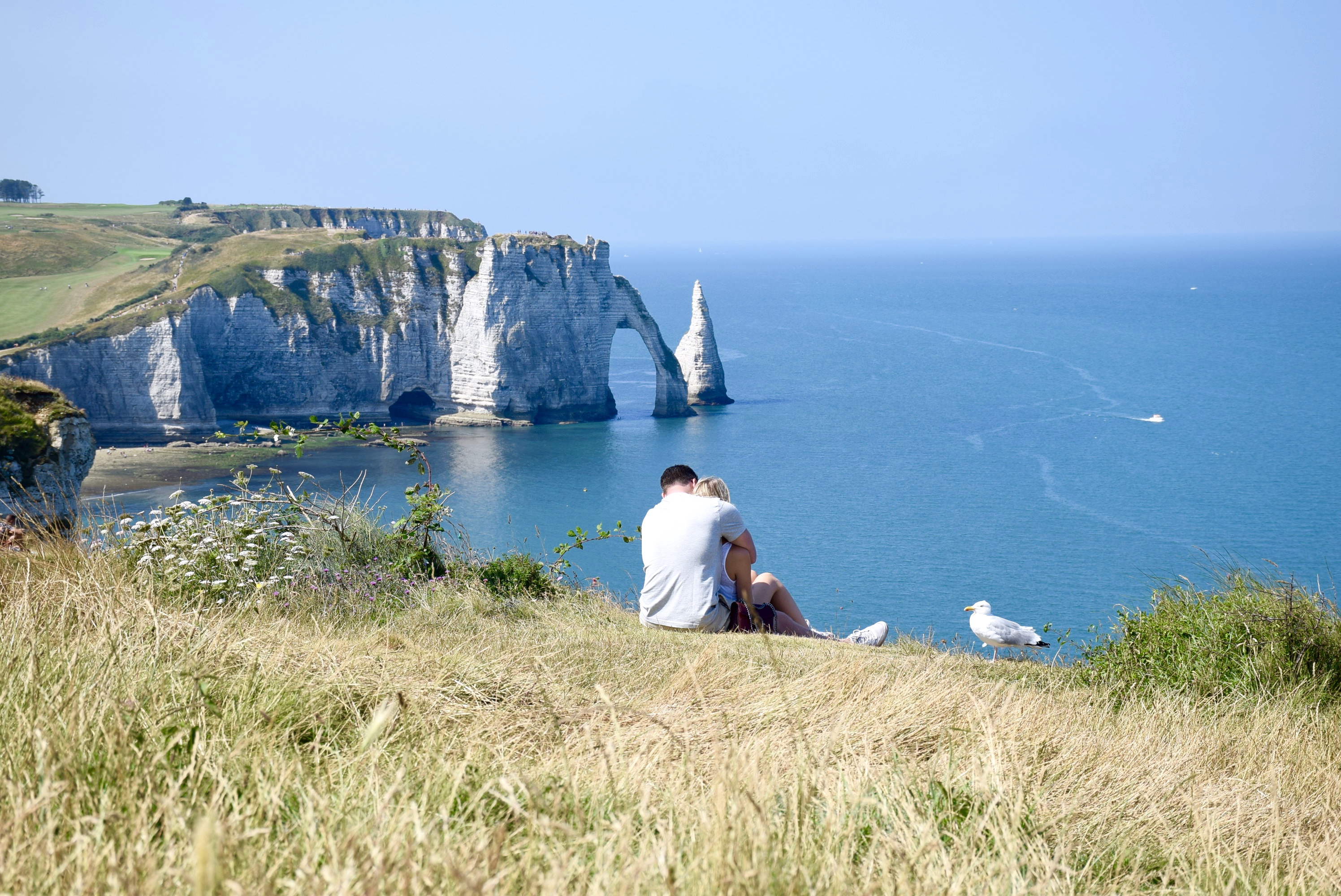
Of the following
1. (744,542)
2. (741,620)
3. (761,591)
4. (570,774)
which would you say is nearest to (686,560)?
(744,542)

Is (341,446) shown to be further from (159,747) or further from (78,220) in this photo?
(159,747)

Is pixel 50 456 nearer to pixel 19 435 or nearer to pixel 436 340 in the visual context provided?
pixel 19 435

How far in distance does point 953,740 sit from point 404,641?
2.24 meters

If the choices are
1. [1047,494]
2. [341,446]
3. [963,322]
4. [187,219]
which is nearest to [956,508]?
[1047,494]

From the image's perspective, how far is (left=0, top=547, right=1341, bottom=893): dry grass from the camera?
6.00ft

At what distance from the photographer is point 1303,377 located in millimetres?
71938

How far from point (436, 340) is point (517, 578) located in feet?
188

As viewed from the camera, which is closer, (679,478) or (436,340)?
(679,478)

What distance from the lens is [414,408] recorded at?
64000 millimetres

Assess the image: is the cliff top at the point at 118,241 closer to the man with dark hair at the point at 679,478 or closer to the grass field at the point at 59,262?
the grass field at the point at 59,262

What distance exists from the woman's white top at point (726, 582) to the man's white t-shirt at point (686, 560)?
205 mm

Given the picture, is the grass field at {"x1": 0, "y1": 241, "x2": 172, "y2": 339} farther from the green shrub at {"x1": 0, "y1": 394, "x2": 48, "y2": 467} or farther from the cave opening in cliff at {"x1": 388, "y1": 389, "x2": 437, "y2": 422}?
the green shrub at {"x1": 0, "y1": 394, "x2": 48, "y2": 467}

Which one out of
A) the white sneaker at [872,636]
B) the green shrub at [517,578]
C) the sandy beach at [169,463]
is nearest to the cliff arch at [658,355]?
the sandy beach at [169,463]

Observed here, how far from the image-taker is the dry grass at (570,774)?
6.00ft
